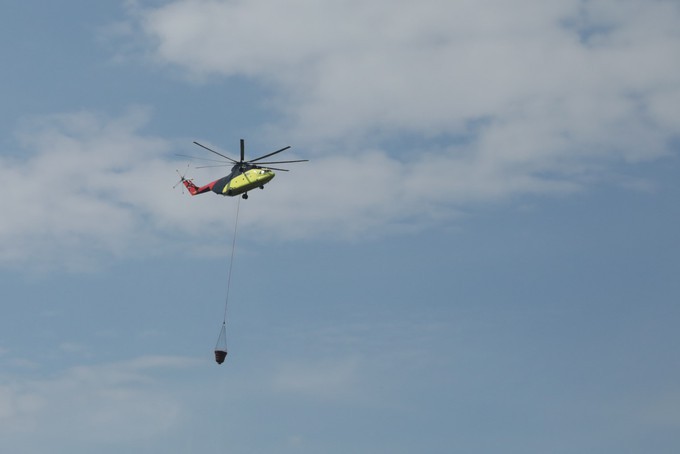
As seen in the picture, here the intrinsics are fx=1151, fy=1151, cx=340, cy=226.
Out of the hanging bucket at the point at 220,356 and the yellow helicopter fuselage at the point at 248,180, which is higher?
the yellow helicopter fuselage at the point at 248,180

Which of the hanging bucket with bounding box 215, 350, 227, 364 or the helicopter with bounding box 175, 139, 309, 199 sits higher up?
the helicopter with bounding box 175, 139, 309, 199

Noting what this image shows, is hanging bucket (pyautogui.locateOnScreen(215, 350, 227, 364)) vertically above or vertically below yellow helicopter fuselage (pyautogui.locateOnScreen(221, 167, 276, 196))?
below

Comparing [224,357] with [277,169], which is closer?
[224,357]

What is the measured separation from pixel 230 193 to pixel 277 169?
5.18 m

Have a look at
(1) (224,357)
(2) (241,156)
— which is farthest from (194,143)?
(1) (224,357)

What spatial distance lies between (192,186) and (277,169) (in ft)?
60.5

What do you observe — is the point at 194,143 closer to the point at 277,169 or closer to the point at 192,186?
the point at 277,169

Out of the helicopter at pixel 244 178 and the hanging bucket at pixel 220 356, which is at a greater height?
the helicopter at pixel 244 178

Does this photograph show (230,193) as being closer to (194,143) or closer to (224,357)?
(194,143)

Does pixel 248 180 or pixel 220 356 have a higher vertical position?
pixel 248 180

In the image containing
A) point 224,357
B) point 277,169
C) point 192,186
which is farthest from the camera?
point 192,186

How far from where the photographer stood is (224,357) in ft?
315

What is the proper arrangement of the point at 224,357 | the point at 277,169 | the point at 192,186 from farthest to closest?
the point at 192,186, the point at 277,169, the point at 224,357

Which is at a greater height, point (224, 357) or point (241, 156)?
point (241, 156)
